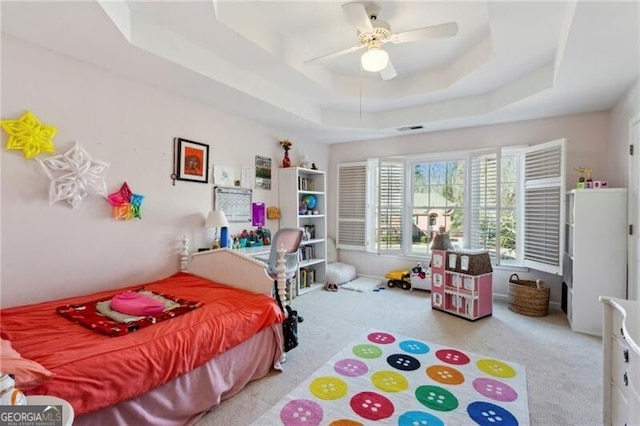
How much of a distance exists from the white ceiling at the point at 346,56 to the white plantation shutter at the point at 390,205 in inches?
39.6

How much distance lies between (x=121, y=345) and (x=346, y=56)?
3006 millimetres

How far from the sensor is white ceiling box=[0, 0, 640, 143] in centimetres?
202

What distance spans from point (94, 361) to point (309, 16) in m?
2.68

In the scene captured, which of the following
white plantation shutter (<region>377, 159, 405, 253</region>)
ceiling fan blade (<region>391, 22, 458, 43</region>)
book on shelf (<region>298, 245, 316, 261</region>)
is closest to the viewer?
ceiling fan blade (<region>391, 22, 458, 43</region>)

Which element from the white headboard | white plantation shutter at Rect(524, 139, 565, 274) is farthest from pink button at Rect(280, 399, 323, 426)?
white plantation shutter at Rect(524, 139, 565, 274)

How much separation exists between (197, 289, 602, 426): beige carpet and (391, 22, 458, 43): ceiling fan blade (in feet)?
8.19

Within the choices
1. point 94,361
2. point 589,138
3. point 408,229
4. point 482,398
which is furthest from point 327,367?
point 589,138

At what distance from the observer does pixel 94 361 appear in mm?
1426

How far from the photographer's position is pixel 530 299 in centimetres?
349

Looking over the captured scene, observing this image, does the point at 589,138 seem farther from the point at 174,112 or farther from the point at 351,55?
the point at 174,112

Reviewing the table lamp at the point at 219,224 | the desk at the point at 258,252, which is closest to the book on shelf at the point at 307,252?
the desk at the point at 258,252

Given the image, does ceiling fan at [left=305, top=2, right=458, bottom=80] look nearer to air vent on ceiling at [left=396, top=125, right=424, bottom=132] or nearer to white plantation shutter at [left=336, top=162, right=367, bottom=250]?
air vent on ceiling at [left=396, top=125, right=424, bottom=132]

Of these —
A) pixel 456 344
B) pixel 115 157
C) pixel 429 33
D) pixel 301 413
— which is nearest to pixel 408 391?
pixel 301 413

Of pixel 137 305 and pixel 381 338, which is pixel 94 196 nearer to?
pixel 137 305
